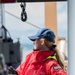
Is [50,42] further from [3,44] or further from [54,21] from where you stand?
[54,21]

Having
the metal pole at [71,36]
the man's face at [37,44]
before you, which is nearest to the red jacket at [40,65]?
the man's face at [37,44]

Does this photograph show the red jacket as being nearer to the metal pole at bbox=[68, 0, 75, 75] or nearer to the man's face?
the man's face

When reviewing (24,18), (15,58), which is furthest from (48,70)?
(15,58)

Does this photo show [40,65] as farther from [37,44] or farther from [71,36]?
[71,36]

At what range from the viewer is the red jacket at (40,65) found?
2.33 metres

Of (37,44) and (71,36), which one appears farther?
(37,44)

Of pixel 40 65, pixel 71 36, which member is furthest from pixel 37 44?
pixel 71 36

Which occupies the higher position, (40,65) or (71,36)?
(71,36)

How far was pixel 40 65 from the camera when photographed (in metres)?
2.40

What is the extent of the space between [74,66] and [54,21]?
501cm

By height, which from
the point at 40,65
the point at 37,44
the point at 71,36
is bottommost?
the point at 40,65

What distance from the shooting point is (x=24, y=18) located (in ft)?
9.03

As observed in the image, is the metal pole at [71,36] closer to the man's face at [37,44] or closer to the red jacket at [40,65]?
the red jacket at [40,65]

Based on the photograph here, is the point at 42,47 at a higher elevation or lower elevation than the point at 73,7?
lower
